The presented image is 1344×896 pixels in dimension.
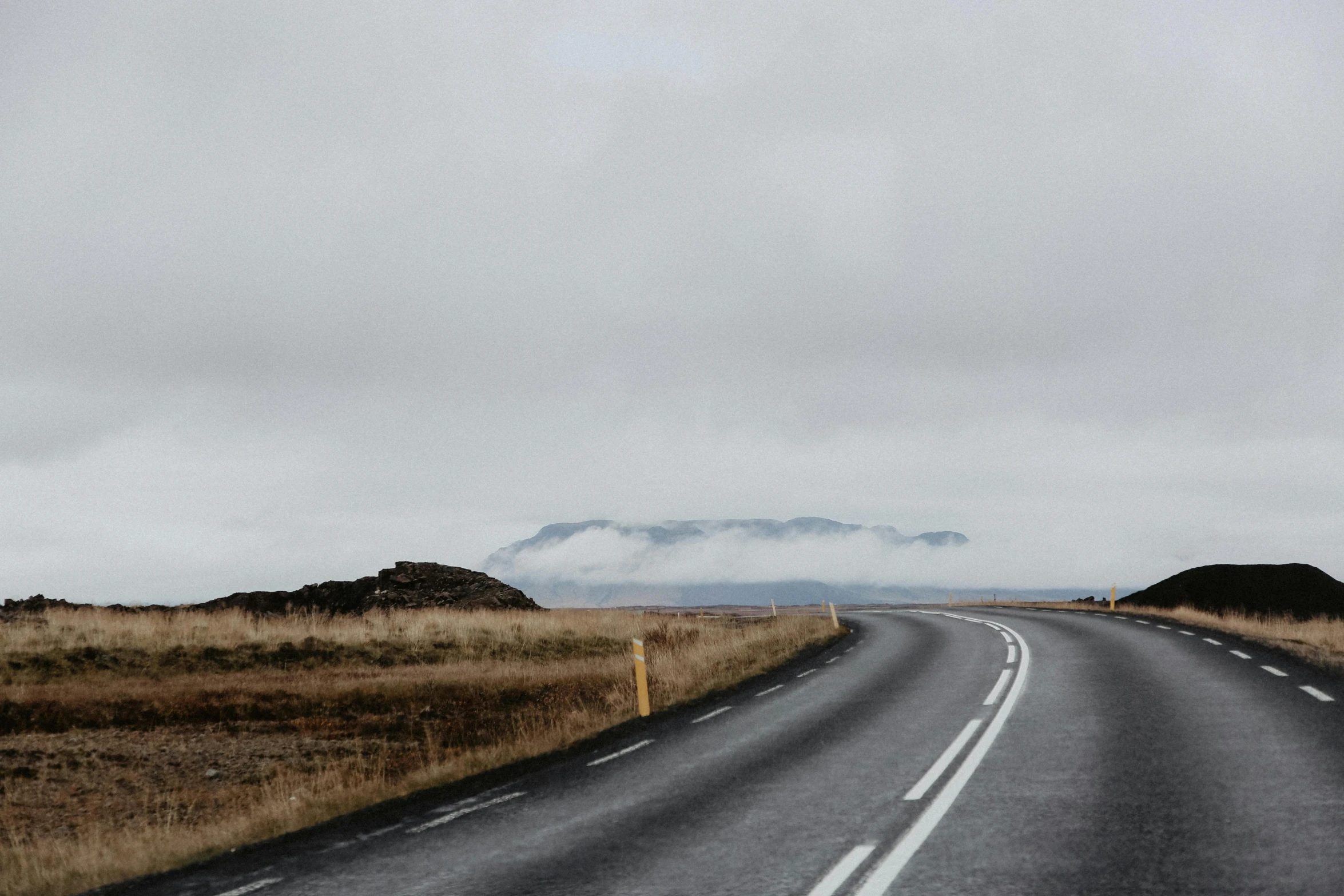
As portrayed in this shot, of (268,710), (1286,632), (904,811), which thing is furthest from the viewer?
(1286,632)

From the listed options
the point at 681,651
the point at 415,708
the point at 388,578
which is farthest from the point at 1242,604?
the point at 415,708

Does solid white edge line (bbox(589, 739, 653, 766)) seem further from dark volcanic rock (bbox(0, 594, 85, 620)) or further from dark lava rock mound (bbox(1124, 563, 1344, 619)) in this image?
dark lava rock mound (bbox(1124, 563, 1344, 619))

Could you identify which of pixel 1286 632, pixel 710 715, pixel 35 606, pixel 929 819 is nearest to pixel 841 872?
pixel 929 819

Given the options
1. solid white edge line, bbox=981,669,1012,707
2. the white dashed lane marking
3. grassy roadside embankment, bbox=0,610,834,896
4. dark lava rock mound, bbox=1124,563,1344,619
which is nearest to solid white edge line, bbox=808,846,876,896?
grassy roadside embankment, bbox=0,610,834,896

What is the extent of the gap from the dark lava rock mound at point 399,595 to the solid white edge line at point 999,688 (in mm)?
31298

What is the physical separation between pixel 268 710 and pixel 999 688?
1454cm

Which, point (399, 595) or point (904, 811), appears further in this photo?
point (399, 595)

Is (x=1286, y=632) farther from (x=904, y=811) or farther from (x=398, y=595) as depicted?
(x=398, y=595)

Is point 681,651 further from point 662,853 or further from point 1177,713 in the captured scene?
point 662,853

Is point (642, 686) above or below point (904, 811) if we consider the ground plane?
above

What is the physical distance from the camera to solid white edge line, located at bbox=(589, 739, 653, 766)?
35.1ft

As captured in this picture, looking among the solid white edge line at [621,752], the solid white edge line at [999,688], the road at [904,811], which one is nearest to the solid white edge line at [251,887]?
the road at [904,811]

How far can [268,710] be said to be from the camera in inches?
786

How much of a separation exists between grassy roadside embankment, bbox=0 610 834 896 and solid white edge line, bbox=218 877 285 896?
137 cm
